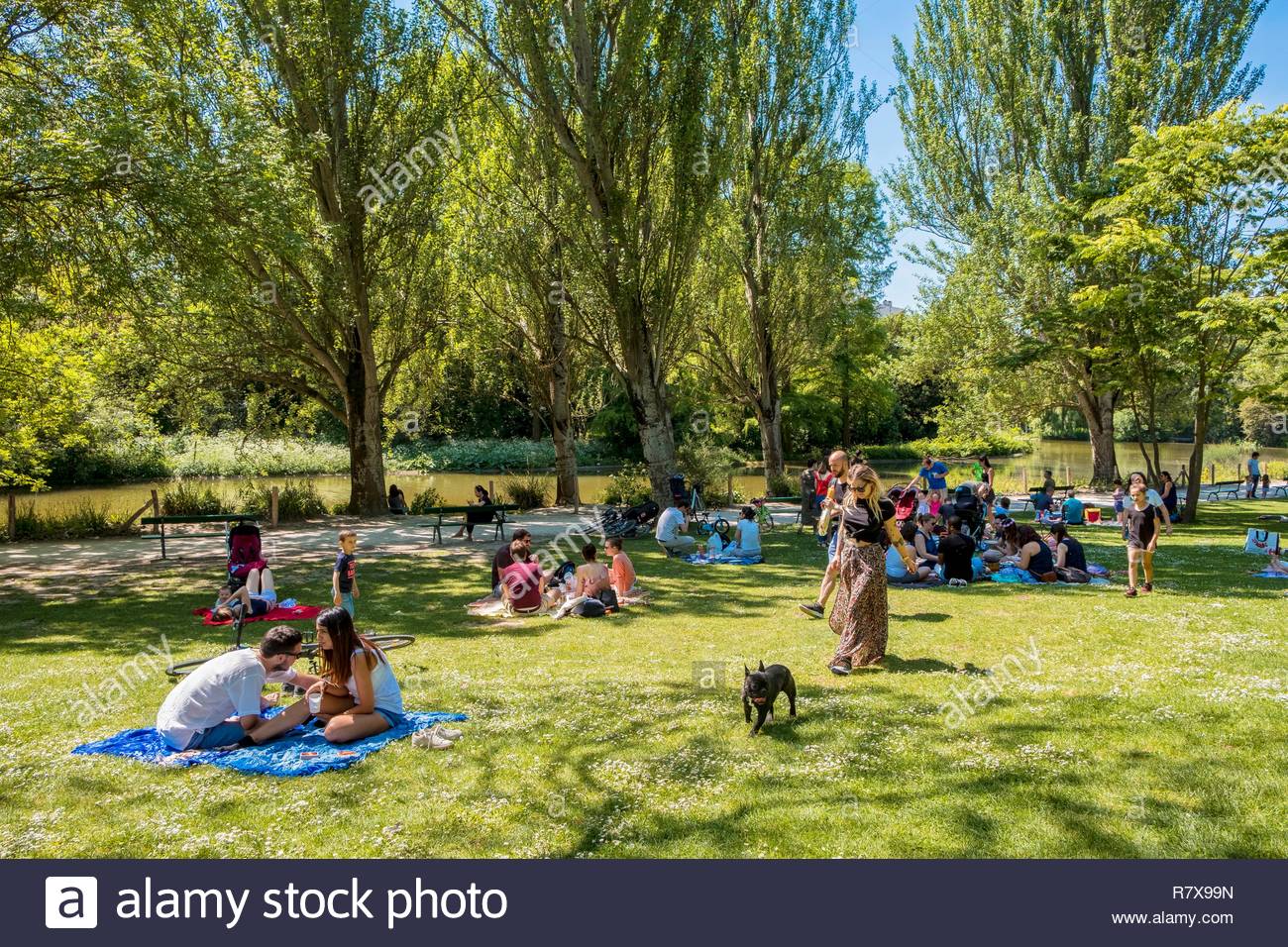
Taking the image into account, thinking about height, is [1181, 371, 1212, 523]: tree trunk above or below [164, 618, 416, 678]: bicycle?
above

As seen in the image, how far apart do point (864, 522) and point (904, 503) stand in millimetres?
5502

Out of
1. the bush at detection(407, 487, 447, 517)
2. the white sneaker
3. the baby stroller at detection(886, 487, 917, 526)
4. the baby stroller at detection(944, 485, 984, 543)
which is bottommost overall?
the white sneaker

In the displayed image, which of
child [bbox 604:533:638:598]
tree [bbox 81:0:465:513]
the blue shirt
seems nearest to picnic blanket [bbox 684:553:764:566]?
child [bbox 604:533:638:598]

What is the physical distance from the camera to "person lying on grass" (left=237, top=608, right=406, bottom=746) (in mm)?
5605

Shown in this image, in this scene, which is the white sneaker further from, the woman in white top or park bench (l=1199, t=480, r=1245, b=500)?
park bench (l=1199, t=480, r=1245, b=500)

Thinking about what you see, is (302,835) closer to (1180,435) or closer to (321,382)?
(321,382)

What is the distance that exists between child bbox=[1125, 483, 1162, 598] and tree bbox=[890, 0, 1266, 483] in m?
11.4

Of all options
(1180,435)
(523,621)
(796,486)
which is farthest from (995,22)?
(1180,435)

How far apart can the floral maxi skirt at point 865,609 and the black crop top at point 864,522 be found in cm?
9

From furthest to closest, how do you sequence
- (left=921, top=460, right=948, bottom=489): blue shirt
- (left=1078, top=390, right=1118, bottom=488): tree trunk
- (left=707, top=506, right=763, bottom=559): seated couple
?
(left=1078, top=390, right=1118, bottom=488): tree trunk
(left=921, top=460, right=948, bottom=489): blue shirt
(left=707, top=506, right=763, bottom=559): seated couple

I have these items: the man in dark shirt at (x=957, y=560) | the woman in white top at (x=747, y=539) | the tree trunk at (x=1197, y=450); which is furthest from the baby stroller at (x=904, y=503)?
the tree trunk at (x=1197, y=450)

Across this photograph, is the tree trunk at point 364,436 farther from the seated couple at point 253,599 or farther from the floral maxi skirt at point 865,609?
the floral maxi skirt at point 865,609
